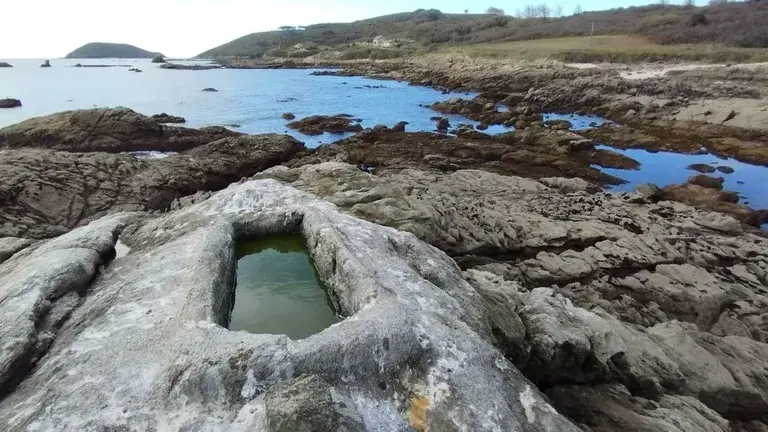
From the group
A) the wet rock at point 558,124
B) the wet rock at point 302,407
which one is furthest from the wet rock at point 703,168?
the wet rock at point 302,407

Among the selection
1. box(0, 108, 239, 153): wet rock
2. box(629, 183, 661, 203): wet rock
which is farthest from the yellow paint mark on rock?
box(0, 108, 239, 153): wet rock

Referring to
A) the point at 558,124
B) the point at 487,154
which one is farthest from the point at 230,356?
the point at 558,124

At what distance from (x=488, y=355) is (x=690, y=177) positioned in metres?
22.3

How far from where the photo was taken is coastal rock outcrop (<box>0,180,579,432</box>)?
583cm

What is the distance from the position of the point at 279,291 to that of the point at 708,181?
23102 mm

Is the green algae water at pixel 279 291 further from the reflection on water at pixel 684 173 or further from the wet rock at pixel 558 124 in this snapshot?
the wet rock at pixel 558 124

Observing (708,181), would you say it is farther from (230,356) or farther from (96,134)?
(96,134)

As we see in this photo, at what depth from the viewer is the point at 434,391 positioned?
21.0 ft

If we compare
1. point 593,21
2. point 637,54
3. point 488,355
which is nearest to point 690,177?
point 488,355

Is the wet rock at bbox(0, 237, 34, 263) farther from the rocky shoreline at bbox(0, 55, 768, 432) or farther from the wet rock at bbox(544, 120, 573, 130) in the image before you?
the wet rock at bbox(544, 120, 573, 130)

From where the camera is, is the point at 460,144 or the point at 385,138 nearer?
the point at 460,144

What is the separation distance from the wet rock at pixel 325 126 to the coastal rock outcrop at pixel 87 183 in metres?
13.0

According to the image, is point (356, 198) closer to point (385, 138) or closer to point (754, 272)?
point (754, 272)

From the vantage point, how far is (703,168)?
84.7 ft
